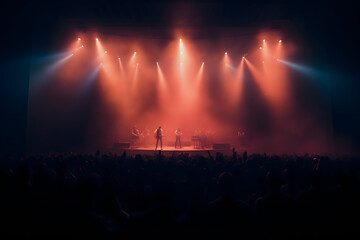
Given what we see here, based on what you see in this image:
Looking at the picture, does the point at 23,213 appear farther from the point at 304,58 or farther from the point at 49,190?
the point at 304,58

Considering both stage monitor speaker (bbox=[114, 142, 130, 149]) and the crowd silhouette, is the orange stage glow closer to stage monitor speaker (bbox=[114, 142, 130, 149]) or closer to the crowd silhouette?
stage monitor speaker (bbox=[114, 142, 130, 149])

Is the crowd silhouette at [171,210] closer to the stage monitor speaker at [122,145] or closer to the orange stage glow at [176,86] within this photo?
the stage monitor speaker at [122,145]

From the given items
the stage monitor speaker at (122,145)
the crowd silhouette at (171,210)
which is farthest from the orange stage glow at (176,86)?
the crowd silhouette at (171,210)

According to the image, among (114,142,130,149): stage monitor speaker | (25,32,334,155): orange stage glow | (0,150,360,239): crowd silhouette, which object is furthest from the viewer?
(25,32,334,155): orange stage glow

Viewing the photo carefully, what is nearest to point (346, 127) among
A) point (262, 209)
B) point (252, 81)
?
point (252, 81)

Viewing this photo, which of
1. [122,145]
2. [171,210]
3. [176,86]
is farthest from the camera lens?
[176,86]

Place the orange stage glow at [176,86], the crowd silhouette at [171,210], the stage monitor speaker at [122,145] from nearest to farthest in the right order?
the crowd silhouette at [171,210]
the stage monitor speaker at [122,145]
the orange stage glow at [176,86]

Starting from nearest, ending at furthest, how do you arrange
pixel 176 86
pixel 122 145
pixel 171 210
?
pixel 171 210 < pixel 122 145 < pixel 176 86

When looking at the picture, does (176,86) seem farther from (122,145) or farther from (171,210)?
(171,210)

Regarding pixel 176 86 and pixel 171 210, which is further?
pixel 176 86

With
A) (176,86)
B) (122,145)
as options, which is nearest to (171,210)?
(122,145)

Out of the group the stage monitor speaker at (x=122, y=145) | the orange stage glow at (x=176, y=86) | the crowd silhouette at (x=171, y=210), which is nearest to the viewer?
the crowd silhouette at (x=171, y=210)

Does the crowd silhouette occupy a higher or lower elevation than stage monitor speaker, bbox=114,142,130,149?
lower

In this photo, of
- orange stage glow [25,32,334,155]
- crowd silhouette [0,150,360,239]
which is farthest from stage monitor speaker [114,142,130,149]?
→ crowd silhouette [0,150,360,239]
